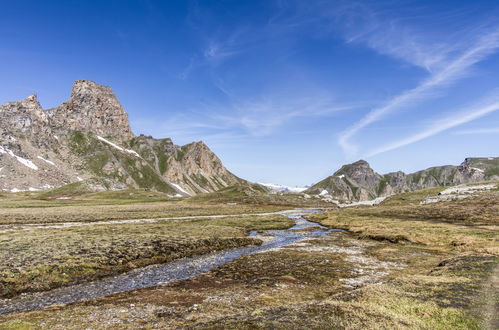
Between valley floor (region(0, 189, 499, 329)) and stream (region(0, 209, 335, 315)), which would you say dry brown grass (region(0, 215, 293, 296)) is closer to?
valley floor (region(0, 189, 499, 329))

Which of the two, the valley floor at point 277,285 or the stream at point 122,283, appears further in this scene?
the stream at point 122,283

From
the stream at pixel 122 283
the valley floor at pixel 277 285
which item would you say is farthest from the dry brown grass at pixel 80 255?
the stream at pixel 122 283

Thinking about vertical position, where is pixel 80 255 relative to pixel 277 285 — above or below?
above

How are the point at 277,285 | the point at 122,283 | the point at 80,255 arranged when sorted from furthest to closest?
the point at 80,255, the point at 122,283, the point at 277,285

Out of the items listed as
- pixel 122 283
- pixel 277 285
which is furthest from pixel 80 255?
pixel 277 285

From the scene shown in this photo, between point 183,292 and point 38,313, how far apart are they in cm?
1039

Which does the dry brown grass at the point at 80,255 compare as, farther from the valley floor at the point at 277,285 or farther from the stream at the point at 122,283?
the stream at the point at 122,283

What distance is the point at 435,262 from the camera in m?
36.8

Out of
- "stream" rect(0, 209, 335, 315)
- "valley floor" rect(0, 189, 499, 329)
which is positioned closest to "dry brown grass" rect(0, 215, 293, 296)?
"valley floor" rect(0, 189, 499, 329)

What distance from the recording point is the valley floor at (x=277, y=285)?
17.5 m

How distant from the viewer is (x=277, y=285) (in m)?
27.3

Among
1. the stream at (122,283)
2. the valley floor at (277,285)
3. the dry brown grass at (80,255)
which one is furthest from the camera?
the dry brown grass at (80,255)

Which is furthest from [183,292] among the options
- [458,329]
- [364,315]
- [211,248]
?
[211,248]

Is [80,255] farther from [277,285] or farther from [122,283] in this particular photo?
[277,285]
